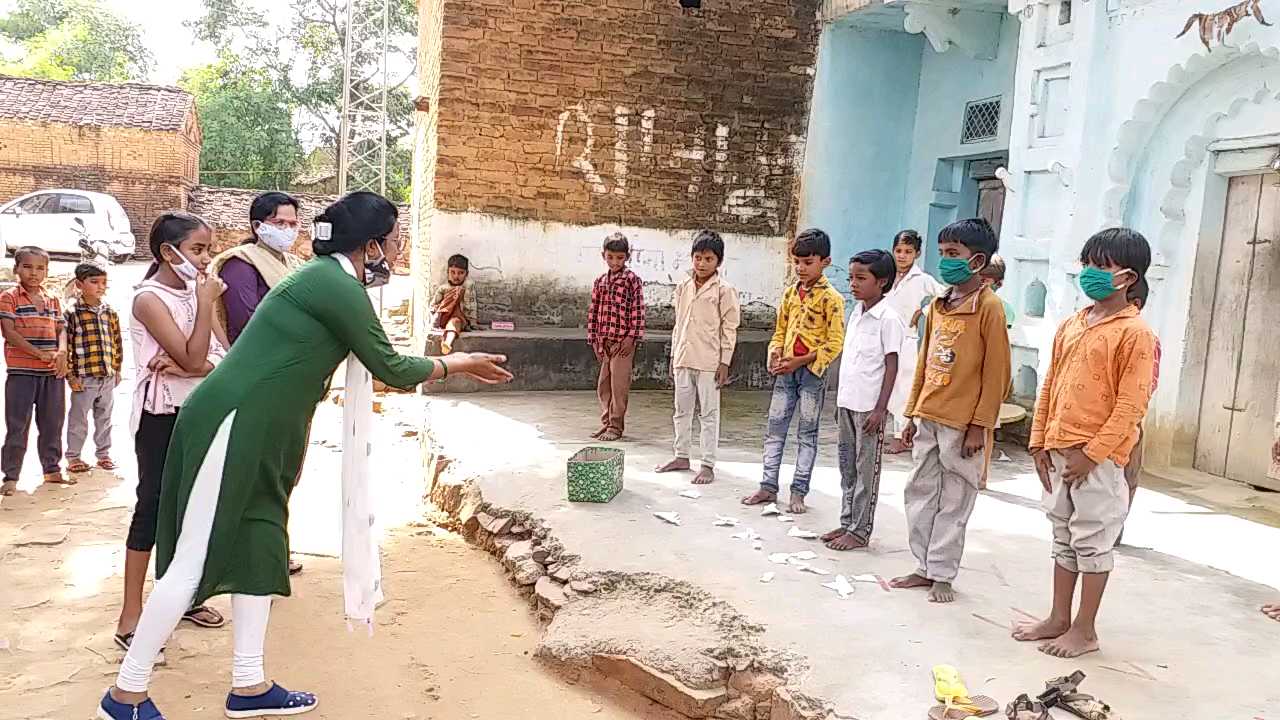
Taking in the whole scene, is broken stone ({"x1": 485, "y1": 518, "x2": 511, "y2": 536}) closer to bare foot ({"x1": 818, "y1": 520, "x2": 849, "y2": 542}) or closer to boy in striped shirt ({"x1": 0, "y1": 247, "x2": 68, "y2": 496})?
bare foot ({"x1": 818, "y1": 520, "x2": 849, "y2": 542})

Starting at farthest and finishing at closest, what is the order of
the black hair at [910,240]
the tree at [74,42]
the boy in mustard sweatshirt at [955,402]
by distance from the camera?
the tree at [74,42] → the black hair at [910,240] → the boy in mustard sweatshirt at [955,402]

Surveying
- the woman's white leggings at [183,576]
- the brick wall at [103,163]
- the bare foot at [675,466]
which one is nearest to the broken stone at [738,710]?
the woman's white leggings at [183,576]

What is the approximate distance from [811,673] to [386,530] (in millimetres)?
3359

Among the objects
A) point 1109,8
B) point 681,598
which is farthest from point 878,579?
point 1109,8

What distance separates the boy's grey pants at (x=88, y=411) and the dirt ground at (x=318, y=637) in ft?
2.00

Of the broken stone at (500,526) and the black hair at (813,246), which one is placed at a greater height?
the black hair at (813,246)

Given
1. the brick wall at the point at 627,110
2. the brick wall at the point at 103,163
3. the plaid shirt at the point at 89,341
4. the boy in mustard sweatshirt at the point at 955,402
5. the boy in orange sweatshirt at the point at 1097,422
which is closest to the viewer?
the boy in orange sweatshirt at the point at 1097,422

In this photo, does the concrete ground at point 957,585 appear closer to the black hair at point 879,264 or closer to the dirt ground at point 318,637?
the dirt ground at point 318,637

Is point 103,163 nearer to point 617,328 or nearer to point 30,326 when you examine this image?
point 30,326

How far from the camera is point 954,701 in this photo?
2979mm

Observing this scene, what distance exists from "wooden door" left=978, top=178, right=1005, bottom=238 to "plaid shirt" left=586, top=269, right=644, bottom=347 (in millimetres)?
4132

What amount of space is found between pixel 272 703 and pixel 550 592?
4.66 feet

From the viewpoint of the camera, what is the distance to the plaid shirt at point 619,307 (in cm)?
712

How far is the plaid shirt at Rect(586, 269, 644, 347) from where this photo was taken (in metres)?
7.12
